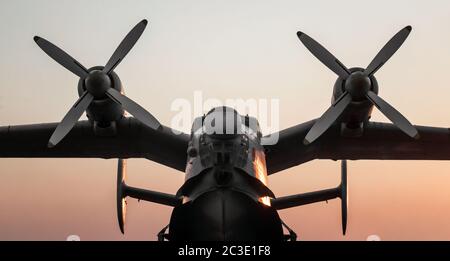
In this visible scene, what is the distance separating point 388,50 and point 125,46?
8.70 metres

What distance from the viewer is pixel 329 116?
19562mm

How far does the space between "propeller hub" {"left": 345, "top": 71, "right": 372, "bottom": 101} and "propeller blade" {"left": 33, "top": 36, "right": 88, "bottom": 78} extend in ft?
28.0

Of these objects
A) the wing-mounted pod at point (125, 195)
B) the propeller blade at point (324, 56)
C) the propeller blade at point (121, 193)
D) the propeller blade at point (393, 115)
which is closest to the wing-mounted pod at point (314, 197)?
the wing-mounted pod at point (125, 195)

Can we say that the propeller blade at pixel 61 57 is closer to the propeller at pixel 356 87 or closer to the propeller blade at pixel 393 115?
the propeller at pixel 356 87

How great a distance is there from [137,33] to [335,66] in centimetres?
669

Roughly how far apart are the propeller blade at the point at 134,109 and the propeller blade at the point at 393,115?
6824mm

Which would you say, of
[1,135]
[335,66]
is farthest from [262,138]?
[1,135]

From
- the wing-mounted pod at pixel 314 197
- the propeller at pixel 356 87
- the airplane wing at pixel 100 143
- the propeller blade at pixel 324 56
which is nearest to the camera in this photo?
the propeller at pixel 356 87

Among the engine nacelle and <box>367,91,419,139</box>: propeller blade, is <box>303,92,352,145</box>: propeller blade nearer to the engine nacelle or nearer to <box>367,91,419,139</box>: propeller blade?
<box>367,91,419,139</box>: propeller blade

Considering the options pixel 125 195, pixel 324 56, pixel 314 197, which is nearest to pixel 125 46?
pixel 324 56

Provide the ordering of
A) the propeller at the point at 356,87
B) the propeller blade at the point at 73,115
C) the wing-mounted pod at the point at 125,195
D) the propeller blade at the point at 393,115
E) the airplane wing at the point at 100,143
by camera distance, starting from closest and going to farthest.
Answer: the propeller blade at the point at 393,115 < the propeller at the point at 356,87 < the propeller blade at the point at 73,115 < the airplane wing at the point at 100,143 < the wing-mounted pod at the point at 125,195

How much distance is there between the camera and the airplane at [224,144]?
1720 cm
